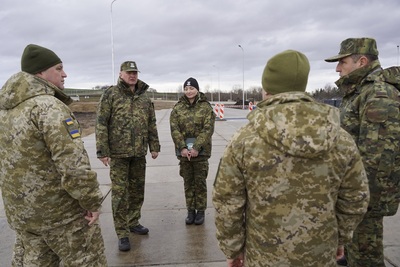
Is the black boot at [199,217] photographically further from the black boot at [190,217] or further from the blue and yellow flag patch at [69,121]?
the blue and yellow flag patch at [69,121]

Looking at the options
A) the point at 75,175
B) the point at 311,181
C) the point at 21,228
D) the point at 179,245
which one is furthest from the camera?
the point at 179,245

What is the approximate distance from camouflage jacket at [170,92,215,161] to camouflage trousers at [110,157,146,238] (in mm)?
648

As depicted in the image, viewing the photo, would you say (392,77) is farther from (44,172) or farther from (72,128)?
(44,172)

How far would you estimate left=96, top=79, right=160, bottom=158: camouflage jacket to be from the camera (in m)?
3.80

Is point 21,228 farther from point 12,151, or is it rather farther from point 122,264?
point 122,264

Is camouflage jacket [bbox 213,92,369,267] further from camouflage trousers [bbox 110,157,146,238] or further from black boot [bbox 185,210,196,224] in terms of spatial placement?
black boot [bbox 185,210,196,224]

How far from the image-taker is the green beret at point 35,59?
2301 millimetres

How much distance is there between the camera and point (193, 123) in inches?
174

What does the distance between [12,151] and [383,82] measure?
281 cm

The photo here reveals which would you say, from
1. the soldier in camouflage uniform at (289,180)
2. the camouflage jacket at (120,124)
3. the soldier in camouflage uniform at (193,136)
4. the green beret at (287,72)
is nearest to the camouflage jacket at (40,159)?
the soldier in camouflage uniform at (289,180)

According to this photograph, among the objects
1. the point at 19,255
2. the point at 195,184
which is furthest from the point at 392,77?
the point at 19,255

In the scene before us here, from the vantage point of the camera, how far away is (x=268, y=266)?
1.82 metres

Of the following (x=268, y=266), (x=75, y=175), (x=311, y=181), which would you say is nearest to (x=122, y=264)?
(x=75, y=175)

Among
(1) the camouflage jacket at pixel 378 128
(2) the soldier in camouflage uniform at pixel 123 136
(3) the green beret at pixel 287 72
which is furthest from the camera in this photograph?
(2) the soldier in camouflage uniform at pixel 123 136
